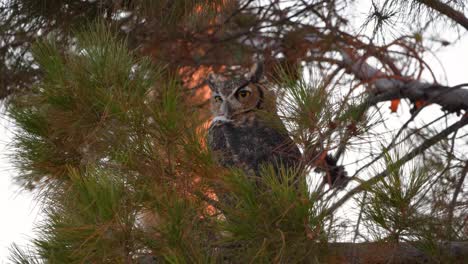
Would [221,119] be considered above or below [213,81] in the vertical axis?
below

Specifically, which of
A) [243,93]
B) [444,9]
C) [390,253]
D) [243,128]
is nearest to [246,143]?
[243,128]

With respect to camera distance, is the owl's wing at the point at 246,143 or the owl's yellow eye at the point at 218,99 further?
the owl's yellow eye at the point at 218,99

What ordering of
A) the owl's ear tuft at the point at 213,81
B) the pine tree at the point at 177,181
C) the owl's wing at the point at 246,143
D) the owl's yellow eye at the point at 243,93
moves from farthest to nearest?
the owl's ear tuft at the point at 213,81 < the owl's yellow eye at the point at 243,93 < the owl's wing at the point at 246,143 < the pine tree at the point at 177,181

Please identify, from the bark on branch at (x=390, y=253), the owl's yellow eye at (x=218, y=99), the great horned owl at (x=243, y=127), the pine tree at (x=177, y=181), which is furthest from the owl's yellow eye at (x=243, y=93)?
the bark on branch at (x=390, y=253)

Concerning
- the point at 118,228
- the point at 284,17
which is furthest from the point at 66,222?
the point at 284,17

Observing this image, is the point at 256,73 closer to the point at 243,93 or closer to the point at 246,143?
the point at 243,93

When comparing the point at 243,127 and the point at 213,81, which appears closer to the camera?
the point at 243,127

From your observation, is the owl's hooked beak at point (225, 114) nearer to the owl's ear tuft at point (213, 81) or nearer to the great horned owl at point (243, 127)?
the great horned owl at point (243, 127)

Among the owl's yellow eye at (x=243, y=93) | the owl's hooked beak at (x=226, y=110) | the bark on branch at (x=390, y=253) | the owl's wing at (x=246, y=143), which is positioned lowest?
the bark on branch at (x=390, y=253)

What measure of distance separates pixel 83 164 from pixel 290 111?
0.54 meters

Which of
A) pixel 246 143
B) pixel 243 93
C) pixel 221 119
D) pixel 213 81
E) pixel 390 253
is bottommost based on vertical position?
pixel 390 253

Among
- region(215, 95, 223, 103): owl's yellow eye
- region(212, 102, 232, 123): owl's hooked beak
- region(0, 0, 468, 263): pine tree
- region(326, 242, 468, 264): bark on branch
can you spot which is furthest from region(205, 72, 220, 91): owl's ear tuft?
region(326, 242, 468, 264): bark on branch

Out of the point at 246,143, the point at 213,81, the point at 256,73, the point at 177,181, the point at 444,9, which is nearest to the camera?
the point at 177,181

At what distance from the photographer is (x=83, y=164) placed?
191 cm
